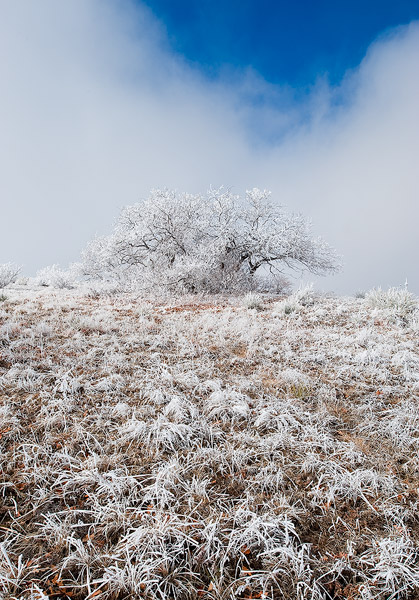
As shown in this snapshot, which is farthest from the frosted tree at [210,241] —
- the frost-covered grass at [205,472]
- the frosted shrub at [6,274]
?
the frost-covered grass at [205,472]

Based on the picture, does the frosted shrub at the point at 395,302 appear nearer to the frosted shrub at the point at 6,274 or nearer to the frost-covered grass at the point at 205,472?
the frost-covered grass at the point at 205,472

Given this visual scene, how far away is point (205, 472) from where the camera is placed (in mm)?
2664

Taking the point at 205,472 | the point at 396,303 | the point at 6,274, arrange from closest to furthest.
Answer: the point at 205,472
the point at 396,303
the point at 6,274

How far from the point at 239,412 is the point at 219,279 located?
1294 cm

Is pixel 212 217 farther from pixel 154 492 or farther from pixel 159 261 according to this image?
pixel 154 492

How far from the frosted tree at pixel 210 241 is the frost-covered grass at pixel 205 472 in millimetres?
11052

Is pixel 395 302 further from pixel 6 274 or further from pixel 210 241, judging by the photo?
pixel 6 274

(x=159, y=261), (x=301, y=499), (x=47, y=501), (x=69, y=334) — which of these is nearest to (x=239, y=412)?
(x=301, y=499)

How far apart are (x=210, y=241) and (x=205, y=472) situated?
15.5 meters

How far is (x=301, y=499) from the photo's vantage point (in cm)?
242

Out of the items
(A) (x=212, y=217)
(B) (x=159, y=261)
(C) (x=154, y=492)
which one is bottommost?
(C) (x=154, y=492)

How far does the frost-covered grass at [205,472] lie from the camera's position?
1.83m

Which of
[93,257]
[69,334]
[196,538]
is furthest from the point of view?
[93,257]

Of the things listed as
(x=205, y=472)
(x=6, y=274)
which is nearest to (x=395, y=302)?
(x=205, y=472)
